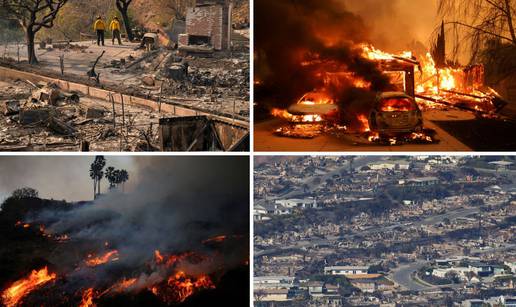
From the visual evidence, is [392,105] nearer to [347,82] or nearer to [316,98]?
[347,82]

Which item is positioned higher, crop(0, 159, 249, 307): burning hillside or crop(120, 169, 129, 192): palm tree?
crop(120, 169, 129, 192): palm tree

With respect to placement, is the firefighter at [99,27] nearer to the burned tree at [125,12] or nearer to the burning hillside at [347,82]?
the burned tree at [125,12]

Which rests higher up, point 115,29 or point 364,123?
point 115,29

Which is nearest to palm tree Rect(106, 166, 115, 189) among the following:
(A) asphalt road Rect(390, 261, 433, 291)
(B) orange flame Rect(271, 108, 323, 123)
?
(B) orange flame Rect(271, 108, 323, 123)

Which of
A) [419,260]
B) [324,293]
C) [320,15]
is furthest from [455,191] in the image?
[320,15]

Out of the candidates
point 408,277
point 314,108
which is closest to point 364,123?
point 314,108

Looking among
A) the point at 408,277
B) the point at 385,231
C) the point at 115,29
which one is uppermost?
the point at 115,29

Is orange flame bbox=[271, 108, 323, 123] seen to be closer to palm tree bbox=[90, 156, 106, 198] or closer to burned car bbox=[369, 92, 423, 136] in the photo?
burned car bbox=[369, 92, 423, 136]
